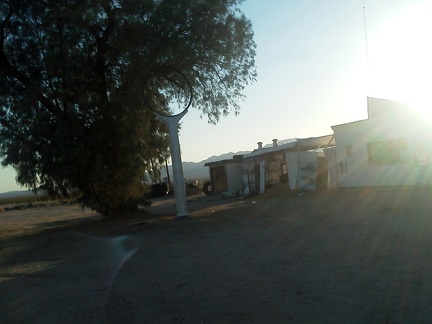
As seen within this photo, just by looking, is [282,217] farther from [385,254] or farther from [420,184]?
[420,184]

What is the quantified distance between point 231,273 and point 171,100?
13394mm

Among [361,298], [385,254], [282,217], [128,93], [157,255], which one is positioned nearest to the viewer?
[361,298]

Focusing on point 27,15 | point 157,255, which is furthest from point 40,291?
A: point 27,15

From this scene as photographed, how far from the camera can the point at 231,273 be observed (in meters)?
8.70

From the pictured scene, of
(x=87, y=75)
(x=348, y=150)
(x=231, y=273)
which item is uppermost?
(x=87, y=75)

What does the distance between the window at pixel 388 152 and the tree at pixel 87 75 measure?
12.2 metres

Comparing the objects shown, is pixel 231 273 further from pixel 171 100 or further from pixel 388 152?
pixel 388 152

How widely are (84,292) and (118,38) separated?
11295mm

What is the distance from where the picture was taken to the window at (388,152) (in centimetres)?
2648

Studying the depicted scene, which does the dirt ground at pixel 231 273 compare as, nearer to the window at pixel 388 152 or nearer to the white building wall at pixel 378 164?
the white building wall at pixel 378 164

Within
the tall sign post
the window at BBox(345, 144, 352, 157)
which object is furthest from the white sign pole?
the window at BBox(345, 144, 352, 157)

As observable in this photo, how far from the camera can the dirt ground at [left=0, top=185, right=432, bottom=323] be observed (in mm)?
6668

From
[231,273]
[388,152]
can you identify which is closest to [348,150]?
[388,152]

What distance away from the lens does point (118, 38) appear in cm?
1752
